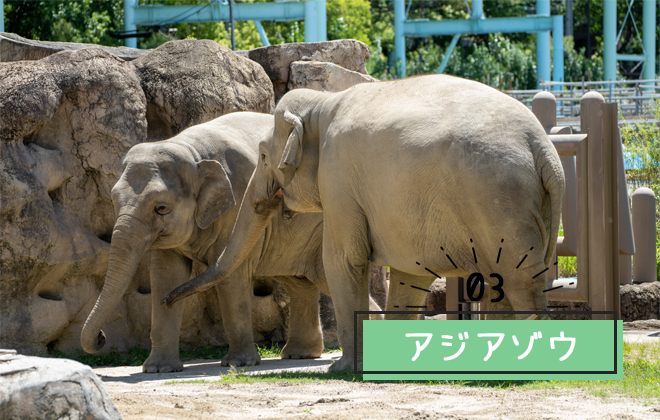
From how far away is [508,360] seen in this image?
6.20 metres

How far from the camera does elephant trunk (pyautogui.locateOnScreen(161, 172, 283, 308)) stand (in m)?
8.63

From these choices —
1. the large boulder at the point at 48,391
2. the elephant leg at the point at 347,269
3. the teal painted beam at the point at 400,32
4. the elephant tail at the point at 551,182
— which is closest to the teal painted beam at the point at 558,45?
the teal painted beam at the point at 400,32

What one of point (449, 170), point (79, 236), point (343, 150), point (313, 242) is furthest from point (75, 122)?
point (449, 170)

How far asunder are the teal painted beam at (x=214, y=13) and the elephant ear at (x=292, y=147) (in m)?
19.7

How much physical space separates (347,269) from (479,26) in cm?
2705

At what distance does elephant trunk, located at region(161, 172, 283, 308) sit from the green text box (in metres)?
2.60

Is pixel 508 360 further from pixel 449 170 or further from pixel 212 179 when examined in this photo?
pixel 212 179

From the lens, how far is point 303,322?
33.0 feet

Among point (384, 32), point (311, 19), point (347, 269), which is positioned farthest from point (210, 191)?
point (384, 32)

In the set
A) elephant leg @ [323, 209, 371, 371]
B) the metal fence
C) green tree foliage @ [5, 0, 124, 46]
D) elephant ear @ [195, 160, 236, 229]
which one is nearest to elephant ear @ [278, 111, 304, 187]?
elephant leg @ [323, 209, 371, 371]

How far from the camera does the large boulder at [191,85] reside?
425 inches

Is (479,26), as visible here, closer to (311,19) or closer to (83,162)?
(311,19)

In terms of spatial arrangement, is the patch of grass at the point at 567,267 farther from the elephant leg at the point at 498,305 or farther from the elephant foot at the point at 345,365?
the elephant leg at the point at 498,305

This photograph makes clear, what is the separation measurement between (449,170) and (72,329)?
544 cm
